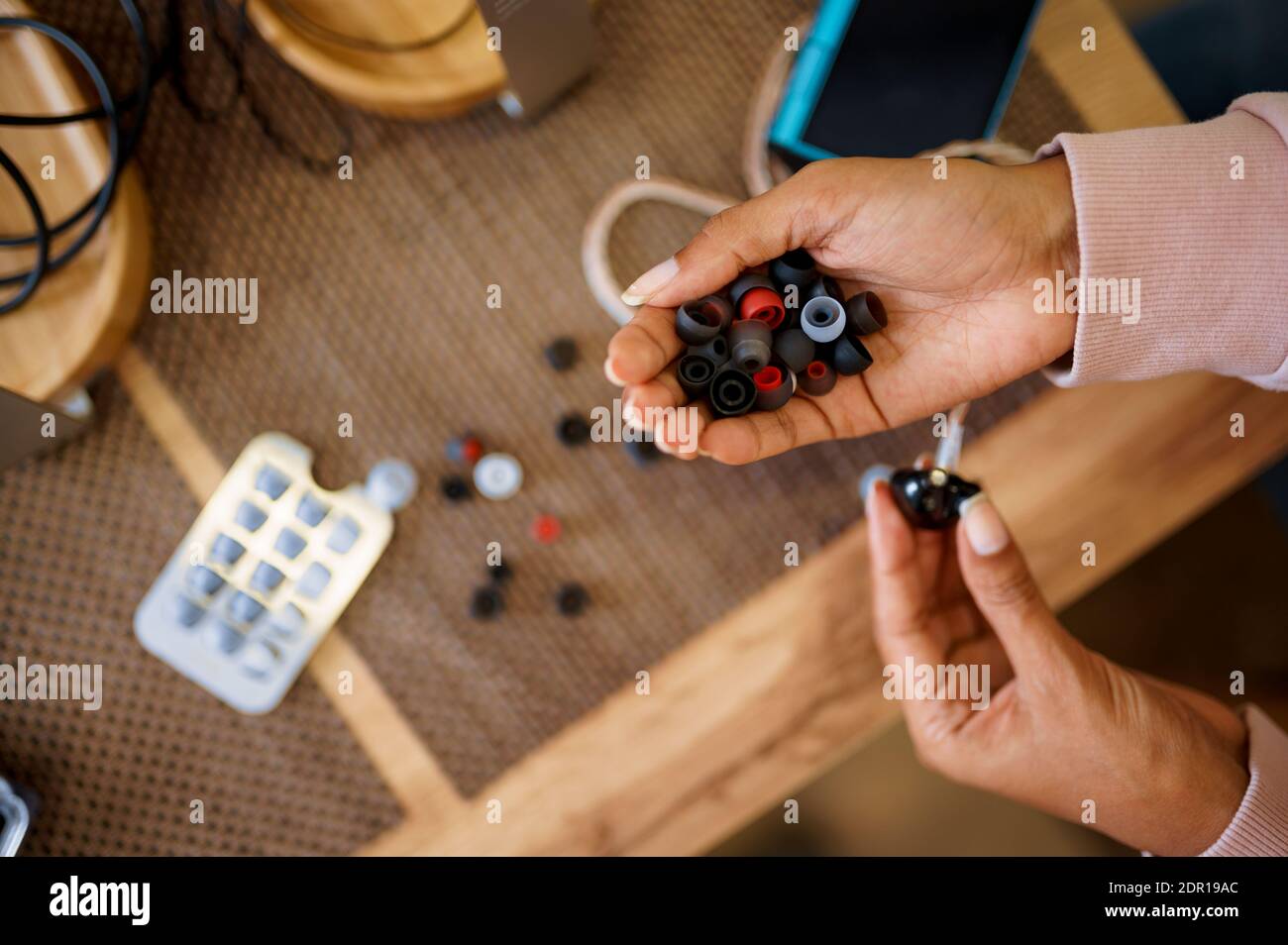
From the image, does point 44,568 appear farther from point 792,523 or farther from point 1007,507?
point 1007,507

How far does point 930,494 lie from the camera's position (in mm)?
725

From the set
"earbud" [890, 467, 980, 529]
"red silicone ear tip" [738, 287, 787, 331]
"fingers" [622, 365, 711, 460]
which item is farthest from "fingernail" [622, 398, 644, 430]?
"earbud" [890, 467, 980, 529]

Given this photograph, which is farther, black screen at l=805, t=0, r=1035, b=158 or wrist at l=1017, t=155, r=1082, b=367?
black screen at l=805, t=0, r=1035, b=158

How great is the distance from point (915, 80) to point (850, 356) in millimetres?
300

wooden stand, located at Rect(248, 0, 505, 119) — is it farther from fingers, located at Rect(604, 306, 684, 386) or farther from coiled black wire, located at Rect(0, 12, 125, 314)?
fingers, located at Rect(604, 306, 684, 386)

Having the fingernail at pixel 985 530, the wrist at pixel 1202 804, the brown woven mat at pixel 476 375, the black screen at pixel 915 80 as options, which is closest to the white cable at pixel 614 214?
the brown woven mat at pixel 476 375

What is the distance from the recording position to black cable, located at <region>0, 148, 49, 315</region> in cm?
71

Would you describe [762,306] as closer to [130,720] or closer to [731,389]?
[731,389]

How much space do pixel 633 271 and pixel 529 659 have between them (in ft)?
1.25

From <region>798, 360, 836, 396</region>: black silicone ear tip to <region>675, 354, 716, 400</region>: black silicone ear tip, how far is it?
0.26 feet

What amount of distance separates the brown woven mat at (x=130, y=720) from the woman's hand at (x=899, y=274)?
444mm

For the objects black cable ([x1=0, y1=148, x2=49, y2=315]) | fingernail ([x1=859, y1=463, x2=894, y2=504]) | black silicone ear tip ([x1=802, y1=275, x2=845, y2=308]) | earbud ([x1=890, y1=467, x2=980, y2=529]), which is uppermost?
black cable ([x1=0, y1=148, x2=49, y2=315])

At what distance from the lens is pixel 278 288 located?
0.83 meters
